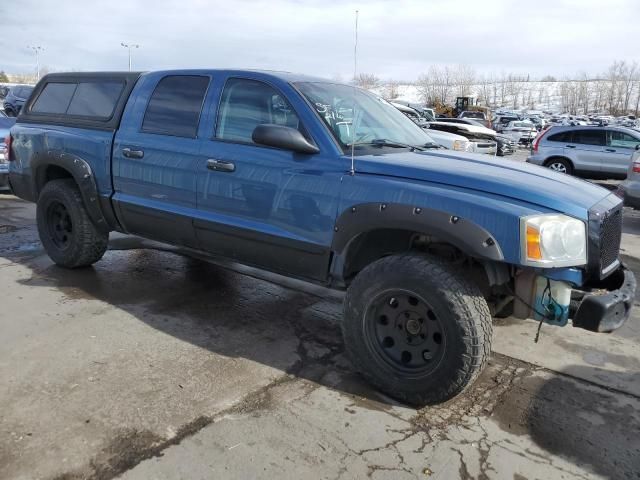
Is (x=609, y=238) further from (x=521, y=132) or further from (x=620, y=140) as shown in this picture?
(x=521, y=132)

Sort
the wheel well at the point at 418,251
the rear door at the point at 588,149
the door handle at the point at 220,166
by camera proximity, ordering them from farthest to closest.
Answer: the rear door at the point at 588,149
the door handle at the point at 220,166
the wheel well at the point at 418,251

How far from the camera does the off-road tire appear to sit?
5.12 metres

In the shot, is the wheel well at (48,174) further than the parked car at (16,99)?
No

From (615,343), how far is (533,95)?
12498 cm

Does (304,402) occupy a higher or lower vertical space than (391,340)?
lower

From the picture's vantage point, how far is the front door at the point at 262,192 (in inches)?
139

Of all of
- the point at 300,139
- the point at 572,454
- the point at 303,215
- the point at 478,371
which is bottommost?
the point at 572,454

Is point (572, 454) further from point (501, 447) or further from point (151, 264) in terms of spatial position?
point (151, 264)

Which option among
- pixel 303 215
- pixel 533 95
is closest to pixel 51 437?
pixel 303 215

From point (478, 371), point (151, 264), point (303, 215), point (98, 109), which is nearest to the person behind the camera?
point (478, 371)

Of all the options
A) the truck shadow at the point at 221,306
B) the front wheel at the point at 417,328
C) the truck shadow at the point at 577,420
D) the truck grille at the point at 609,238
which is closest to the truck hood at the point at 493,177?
the truck grille at the point at 609,238

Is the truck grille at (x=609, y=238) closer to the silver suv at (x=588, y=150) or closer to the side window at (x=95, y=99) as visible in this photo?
the side window at (x=95, y=99)

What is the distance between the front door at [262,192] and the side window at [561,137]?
1323cm

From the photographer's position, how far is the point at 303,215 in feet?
11.8
